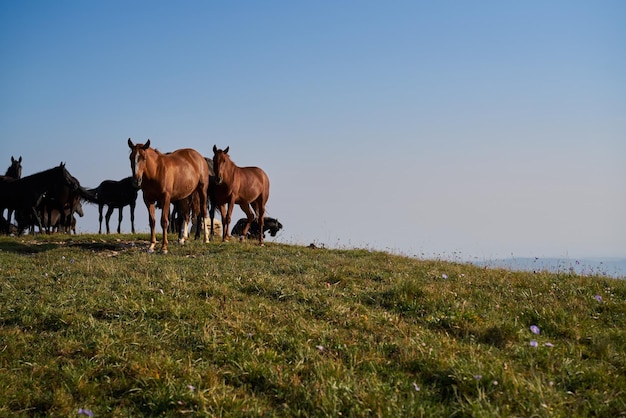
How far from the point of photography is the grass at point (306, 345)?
197 inches

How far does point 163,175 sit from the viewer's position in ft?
53.0

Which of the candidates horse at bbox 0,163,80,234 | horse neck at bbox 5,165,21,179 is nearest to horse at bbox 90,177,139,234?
horse at bbox 0,163,80,234

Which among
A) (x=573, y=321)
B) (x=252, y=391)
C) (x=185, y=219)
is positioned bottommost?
(x=252, y=391)

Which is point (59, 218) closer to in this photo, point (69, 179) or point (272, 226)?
point (69, 179)

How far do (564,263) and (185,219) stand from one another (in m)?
12.3

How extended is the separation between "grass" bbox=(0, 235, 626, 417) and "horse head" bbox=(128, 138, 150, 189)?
5.14 metres

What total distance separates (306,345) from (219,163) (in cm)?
1329

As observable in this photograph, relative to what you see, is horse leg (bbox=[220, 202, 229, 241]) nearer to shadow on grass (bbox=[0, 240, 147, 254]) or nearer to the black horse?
shadow on grass (bbox=[0, 240, 147, 254])

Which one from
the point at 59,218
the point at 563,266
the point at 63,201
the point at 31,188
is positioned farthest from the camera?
the point at 59,218

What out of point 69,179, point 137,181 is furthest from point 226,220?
point 69,179

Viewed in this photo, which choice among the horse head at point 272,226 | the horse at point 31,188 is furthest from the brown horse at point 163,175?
the horse head at point 272,226

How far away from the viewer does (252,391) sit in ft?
17.4

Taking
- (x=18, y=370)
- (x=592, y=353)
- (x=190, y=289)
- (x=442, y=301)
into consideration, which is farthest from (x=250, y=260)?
(x=592, y=353)

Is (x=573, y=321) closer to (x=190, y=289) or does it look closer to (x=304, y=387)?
(x=304, y=387)
